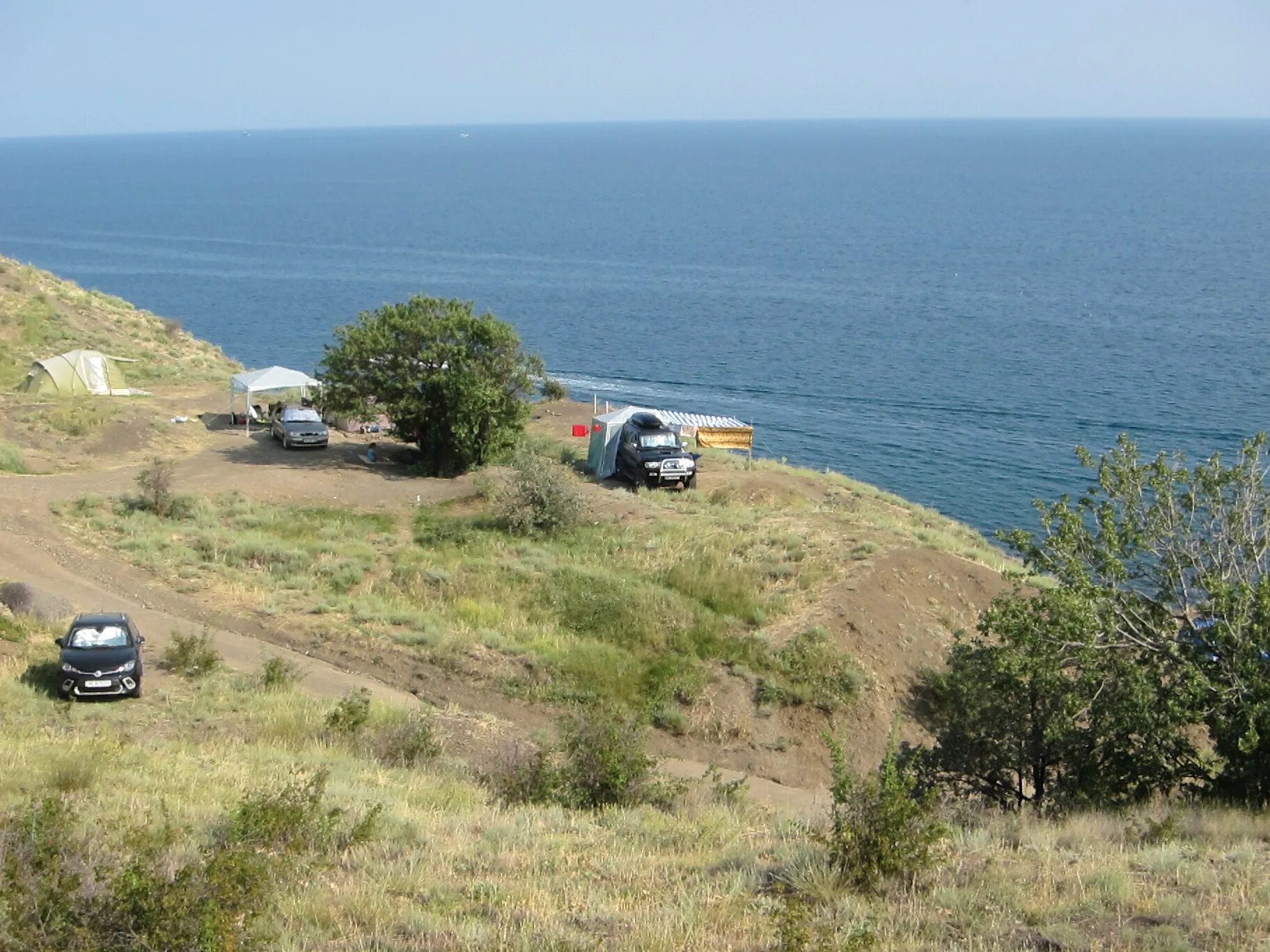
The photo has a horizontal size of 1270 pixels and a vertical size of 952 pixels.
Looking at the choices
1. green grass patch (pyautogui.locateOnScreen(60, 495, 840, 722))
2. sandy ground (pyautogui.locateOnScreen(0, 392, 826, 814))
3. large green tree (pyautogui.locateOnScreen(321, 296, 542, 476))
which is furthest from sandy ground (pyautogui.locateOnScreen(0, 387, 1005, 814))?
large green tree (pyautogui.locateOnScreen(321, 296, 542, 476))

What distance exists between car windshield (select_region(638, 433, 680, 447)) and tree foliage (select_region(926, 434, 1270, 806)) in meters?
17.3

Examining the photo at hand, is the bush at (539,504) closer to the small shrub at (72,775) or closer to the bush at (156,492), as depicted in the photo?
the bush at (156,492)

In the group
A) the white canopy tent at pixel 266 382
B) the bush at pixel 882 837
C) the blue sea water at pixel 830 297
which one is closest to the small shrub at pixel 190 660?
the bush at pixel 882 837

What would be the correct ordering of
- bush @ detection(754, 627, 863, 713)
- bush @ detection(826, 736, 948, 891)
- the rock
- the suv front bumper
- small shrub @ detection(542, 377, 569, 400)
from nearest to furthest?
bush @ detection(826, 736, 948, 891), the suv front bumper, bush @ detection(754, 627, 863, 713), the rock, small shrub @ detection(542, 377, 569, 400)

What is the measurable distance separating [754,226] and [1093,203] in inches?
1949

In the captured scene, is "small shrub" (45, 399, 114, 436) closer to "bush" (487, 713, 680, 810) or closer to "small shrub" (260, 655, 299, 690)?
"small shrub" (260, 655, 299, 690)

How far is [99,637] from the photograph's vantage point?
61.0 ft

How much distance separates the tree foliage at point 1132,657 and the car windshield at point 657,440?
682 inches

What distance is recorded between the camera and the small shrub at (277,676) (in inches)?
763

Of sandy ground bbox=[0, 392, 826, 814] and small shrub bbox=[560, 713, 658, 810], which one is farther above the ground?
small shrub bbox=[560, 713, 658, 810]

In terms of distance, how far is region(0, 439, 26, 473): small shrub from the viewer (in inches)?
1288

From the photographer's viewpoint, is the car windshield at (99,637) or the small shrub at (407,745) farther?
the car windshield at (99,637)

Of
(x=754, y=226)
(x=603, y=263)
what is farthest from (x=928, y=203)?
(x=603, y=263)

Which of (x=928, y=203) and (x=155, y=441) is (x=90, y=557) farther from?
(x=928, y=203)
